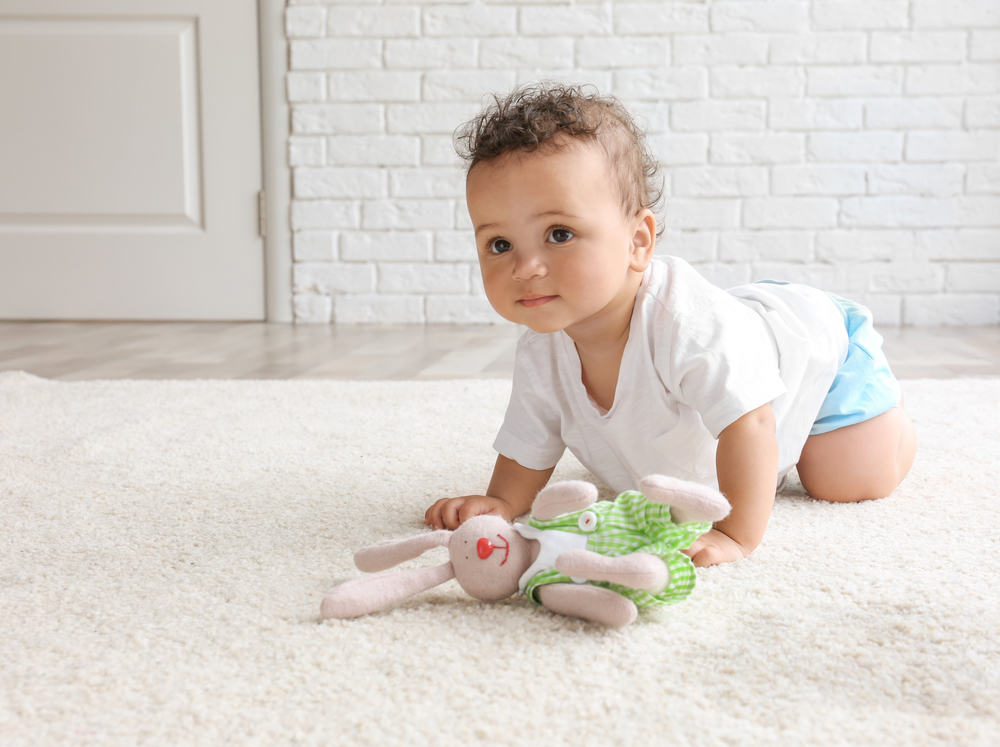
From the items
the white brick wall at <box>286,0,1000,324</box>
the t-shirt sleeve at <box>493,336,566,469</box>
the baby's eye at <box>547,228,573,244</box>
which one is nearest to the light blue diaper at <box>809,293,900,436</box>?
the t-shirt sleeve at <box>493,336,566,469</box>

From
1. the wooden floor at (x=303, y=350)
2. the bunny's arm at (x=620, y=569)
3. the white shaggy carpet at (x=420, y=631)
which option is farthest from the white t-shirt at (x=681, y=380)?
the wooden floor at (x=303, y=350)

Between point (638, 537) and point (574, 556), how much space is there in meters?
0.06

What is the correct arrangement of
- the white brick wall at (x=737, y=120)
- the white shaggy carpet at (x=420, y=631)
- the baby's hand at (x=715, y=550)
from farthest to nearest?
the white brick wall at (x=737, y=120) < the baby's hand at (x=715, y=550) < the white shaggy carpet at (x=420, y=631)

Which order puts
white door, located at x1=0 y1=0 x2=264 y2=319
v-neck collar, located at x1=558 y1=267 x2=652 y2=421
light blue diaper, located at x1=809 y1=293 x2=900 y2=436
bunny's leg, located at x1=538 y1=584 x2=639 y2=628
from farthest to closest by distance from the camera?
white door, located at x1=0 y1=0 x2=264 y2=319, light blue diaper, located at x1=809 y1=293 x2=900 y2=436, v-neck collar, located at x1=558 y1=267 x2=652 y2=421, bunny's leg, located at x1=538 y1=584 x2=639 y2=628

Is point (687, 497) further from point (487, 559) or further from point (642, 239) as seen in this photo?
point (642, 239)

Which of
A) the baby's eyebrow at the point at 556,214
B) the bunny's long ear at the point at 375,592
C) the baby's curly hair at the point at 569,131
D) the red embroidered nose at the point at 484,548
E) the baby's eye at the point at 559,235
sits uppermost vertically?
the baby's curly hair at the point at 569,131

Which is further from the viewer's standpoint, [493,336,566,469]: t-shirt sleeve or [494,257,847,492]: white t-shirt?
[493,336,566,469]: t-shirt sleeve

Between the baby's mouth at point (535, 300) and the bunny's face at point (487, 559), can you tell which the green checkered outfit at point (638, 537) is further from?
the baby's mouth at point (535, 300)

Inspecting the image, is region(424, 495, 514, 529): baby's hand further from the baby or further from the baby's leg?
the baby's leg

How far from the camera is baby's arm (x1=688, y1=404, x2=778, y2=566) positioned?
742 millimetres

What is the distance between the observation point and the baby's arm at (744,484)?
2.43ft

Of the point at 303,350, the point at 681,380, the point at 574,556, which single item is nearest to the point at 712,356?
the point at 681,380

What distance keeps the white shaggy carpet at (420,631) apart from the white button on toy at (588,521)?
0.22 ft

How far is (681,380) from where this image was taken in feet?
2.63
